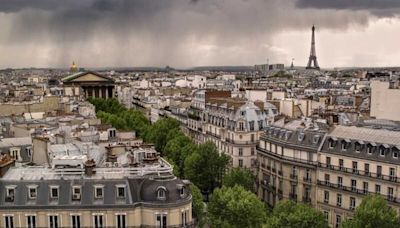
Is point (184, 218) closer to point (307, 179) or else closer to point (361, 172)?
point (361, 172)

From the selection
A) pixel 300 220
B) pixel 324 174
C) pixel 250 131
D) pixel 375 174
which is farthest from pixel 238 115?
pixel 300 220

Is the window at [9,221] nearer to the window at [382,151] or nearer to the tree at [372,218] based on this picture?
the tree at [372,218]

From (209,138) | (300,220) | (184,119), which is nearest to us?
(300,220)

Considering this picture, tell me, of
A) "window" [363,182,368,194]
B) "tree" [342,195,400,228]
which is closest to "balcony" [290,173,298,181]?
"window" [363,182,368,194]

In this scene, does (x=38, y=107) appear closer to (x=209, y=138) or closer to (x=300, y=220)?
(x=209, y=138)

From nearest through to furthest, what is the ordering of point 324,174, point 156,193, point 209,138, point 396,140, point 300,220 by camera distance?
point 156,193 < point 300,220 < point 396,140 < point 324,174 < point 209,138

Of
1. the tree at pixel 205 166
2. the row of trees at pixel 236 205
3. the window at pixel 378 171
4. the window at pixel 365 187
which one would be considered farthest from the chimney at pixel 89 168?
the window at pixel 378 171

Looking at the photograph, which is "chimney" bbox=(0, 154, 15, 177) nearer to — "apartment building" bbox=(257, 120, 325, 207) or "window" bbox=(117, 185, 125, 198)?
"window" bbox=(117, 185, 125, 198)
